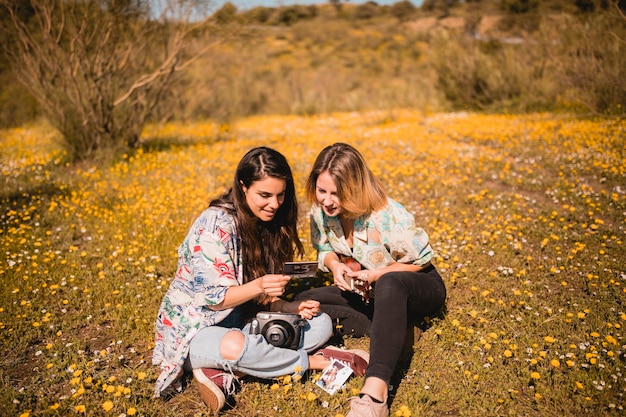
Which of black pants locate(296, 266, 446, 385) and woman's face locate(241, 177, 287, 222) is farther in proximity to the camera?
woman's face locate(241, 177, 287, 222)

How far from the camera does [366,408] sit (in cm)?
235

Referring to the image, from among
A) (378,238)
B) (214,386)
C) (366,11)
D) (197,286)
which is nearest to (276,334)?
(214,386)

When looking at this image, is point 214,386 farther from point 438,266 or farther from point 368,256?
point 438,266

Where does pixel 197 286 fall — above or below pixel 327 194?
below

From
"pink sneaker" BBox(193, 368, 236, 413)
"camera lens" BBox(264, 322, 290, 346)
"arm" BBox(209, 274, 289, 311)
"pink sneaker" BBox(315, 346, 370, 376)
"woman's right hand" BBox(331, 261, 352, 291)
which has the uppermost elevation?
"arm" BBox(209, 274, 289, 311)

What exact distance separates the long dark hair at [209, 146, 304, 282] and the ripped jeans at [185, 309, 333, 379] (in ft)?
1.35

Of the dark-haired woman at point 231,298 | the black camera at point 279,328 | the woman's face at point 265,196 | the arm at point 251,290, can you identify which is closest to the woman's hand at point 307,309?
the dark-haired woman at point 231,298

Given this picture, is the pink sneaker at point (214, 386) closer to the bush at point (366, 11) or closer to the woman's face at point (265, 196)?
the woman's face at point (265, 196)

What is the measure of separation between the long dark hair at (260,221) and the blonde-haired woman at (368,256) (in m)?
0.28

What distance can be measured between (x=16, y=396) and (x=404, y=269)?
2.68 metres

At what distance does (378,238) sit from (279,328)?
1004 millimetres

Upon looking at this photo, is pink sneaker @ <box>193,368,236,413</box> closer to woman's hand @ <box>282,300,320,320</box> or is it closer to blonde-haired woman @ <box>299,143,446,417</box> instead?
woman's hand @ <box>282,300,320,320</box>

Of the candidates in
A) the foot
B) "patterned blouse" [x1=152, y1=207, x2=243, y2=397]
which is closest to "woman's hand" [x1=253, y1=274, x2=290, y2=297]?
"patterned blouse" [x1=152, y1=207, x2=243, y2=397]

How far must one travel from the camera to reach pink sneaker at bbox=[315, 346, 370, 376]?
2787 mm
